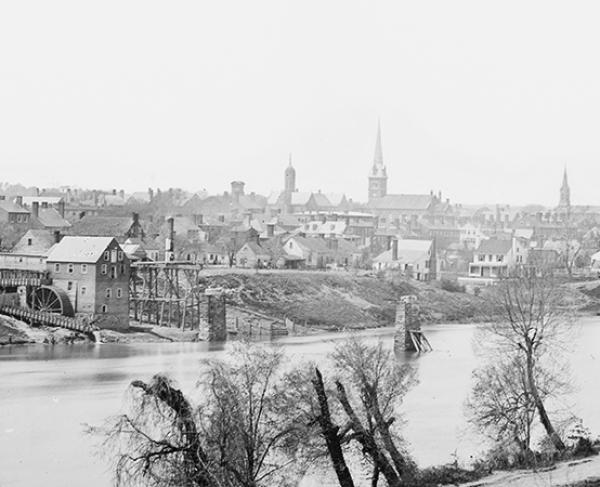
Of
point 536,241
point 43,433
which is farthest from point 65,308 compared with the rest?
point 536,241

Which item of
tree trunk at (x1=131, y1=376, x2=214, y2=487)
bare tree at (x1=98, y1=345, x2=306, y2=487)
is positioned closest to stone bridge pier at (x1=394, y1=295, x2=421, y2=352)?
bare tree at (x1=98, y1=345, x2=306, y2=487)

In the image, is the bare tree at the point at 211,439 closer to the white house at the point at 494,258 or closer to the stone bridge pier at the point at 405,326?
the stone bridge pier at the point at 405,326

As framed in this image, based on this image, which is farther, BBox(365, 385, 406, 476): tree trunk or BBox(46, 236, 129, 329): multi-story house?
BBox(46, 236, 129, 329): multi-story house

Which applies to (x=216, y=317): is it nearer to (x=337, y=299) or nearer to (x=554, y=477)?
(x=337, y=299)

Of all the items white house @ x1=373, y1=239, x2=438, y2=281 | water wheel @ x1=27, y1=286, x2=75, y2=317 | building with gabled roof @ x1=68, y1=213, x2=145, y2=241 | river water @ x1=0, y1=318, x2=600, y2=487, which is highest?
building with gabled roof @ x1=68, y1=213, x2=145, y2=241

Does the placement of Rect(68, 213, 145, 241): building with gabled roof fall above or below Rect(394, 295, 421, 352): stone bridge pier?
above

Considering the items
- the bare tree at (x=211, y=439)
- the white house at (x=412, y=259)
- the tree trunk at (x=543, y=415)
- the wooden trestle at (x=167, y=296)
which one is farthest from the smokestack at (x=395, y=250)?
the bare tree at (x=211, y=439)

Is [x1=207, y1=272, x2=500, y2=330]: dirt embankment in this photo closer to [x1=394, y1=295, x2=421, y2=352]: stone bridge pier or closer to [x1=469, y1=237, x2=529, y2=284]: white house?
[x1=394, y1=295, x2=421, y2=352]: stone bridge pier
